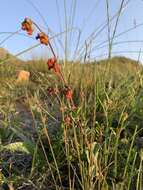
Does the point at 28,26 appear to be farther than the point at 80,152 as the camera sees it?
No

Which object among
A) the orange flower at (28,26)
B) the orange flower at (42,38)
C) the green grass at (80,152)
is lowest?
the green grass at (80,152)

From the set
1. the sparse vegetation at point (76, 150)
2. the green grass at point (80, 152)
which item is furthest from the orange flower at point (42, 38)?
the green grass at point (80, 152)

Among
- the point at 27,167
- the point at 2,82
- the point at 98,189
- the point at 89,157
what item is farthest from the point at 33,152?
A: the point at 2,82

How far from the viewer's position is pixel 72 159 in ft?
6.63

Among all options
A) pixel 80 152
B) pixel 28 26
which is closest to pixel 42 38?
pixel 28 26

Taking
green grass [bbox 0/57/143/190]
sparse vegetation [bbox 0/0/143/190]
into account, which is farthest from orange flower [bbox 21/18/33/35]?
green grass [bbox 0/57/143/190]

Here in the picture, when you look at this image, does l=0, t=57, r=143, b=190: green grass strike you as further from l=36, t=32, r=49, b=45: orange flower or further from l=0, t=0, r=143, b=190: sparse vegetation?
l=36, t=32, r=49, b=45: orange flower

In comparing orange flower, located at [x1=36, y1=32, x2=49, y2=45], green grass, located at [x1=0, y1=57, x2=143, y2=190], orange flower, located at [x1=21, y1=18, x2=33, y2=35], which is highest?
orange flower, located at [x1=21, y1=18, x2=33, y2=35]

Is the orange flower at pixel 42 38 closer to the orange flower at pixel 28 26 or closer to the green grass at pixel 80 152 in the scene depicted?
the orange flower at pixel 28 26

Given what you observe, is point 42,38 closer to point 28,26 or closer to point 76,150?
point 28,26

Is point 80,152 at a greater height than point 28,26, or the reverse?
point 28,26

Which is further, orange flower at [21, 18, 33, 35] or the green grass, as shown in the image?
the green grass

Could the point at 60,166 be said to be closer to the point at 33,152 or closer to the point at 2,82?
A: the point at 33,152

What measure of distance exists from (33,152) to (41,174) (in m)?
0.13
